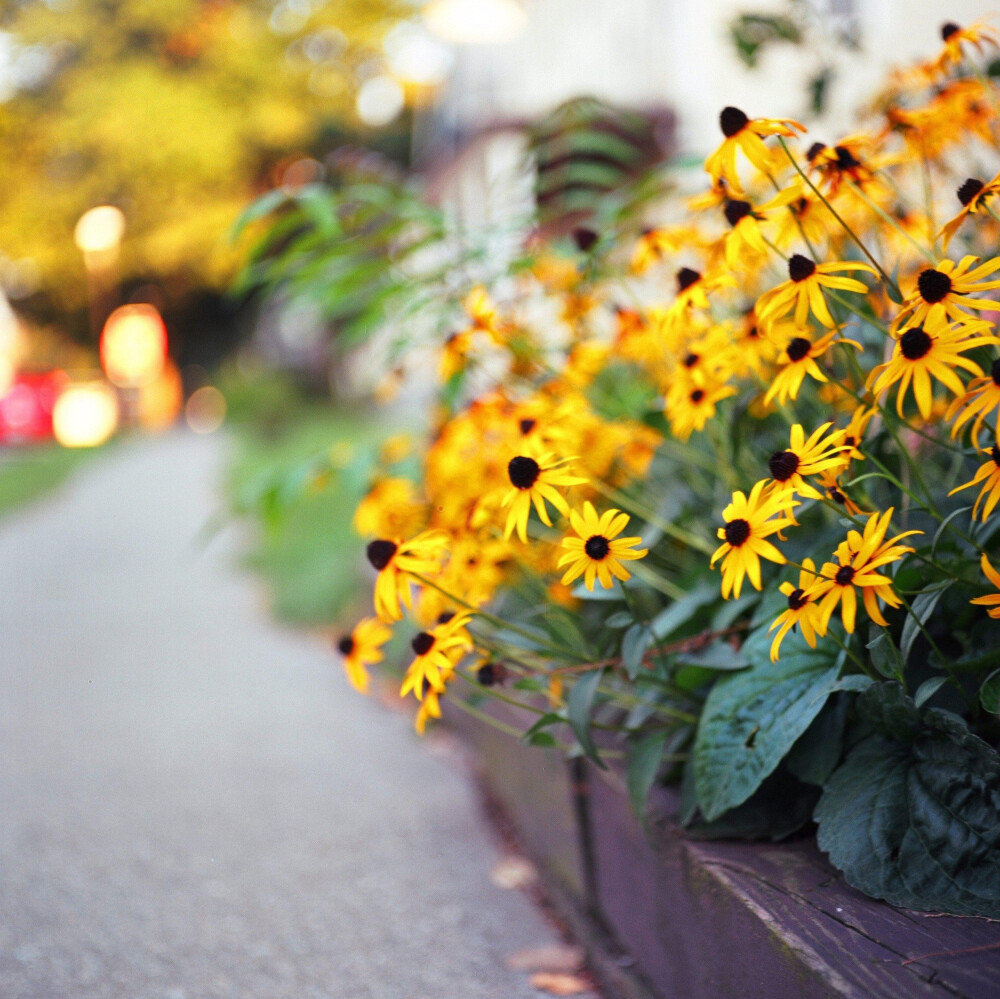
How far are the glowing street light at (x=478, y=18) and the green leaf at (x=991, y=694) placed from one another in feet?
24.4

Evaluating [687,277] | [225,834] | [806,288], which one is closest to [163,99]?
[225,834]

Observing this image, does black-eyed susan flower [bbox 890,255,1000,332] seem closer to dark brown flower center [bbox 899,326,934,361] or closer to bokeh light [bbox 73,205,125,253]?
dark brown flower center [bbox 899,326,934,361]

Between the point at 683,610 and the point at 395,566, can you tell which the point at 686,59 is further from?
the point at 395,566

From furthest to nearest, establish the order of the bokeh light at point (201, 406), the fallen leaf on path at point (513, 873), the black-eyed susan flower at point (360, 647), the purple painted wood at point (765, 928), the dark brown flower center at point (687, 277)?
the bokeh light at point (201, 406) → the fallen leaf on path at point (513, 873) → the black-eyed susan flower at point (360, 647) → the dark brown flower center at point (687, 277) → the purple painted wood at point (765, 928)

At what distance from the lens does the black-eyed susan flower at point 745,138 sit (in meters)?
1.53

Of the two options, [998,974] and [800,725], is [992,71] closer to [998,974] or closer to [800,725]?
[800,725]

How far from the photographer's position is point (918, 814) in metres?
1.55

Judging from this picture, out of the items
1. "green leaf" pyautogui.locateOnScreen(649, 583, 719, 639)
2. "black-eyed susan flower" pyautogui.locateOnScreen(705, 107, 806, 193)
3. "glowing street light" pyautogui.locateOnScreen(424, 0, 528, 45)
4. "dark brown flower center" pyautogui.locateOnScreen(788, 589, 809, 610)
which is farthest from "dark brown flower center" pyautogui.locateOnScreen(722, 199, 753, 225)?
"glowing street light" pyautogui.locateOnScreen(424, 0, 528, 45)

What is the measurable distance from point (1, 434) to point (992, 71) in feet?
57.1

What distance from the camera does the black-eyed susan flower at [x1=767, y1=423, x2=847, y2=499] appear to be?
141 centimetres

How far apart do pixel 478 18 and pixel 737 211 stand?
23.4 ft

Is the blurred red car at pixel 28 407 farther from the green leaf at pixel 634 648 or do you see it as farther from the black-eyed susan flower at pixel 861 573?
the black-eyed susan flower at pixel 861 573

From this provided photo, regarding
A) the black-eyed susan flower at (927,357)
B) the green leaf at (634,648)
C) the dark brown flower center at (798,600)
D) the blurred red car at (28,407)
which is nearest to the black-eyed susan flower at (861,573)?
the dark brown flower center at (798,600)

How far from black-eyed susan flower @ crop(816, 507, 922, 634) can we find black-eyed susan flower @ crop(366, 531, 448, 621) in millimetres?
637
